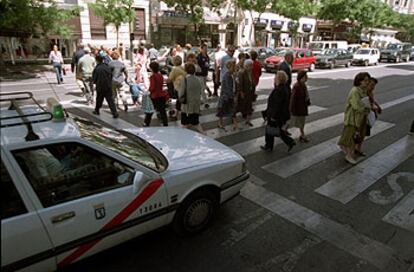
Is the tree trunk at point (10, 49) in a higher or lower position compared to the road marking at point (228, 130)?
higher

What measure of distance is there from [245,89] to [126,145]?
15.9 feet

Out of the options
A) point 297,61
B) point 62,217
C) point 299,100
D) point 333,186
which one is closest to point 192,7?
point 297,61

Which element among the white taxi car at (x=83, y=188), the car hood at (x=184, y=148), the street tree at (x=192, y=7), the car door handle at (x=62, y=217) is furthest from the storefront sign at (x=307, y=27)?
the car door handle at (x=62, y=217)

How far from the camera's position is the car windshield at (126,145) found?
10.4 feet

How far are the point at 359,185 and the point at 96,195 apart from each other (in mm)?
4338

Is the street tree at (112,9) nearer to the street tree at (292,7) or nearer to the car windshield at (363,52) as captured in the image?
the street tree at (292,7)

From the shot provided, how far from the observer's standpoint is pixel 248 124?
8266 millimetres

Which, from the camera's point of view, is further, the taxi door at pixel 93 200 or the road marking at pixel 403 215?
the road marking at pixel 403 215

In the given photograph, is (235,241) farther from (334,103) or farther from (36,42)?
(36,42)

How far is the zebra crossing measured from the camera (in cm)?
369

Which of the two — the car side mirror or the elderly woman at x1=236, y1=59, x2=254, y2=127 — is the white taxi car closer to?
the car side mirror

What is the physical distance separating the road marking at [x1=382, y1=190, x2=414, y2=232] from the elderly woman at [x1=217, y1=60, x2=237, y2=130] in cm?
417

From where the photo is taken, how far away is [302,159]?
615 centimetres

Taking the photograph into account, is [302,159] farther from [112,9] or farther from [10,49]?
[10,49]
